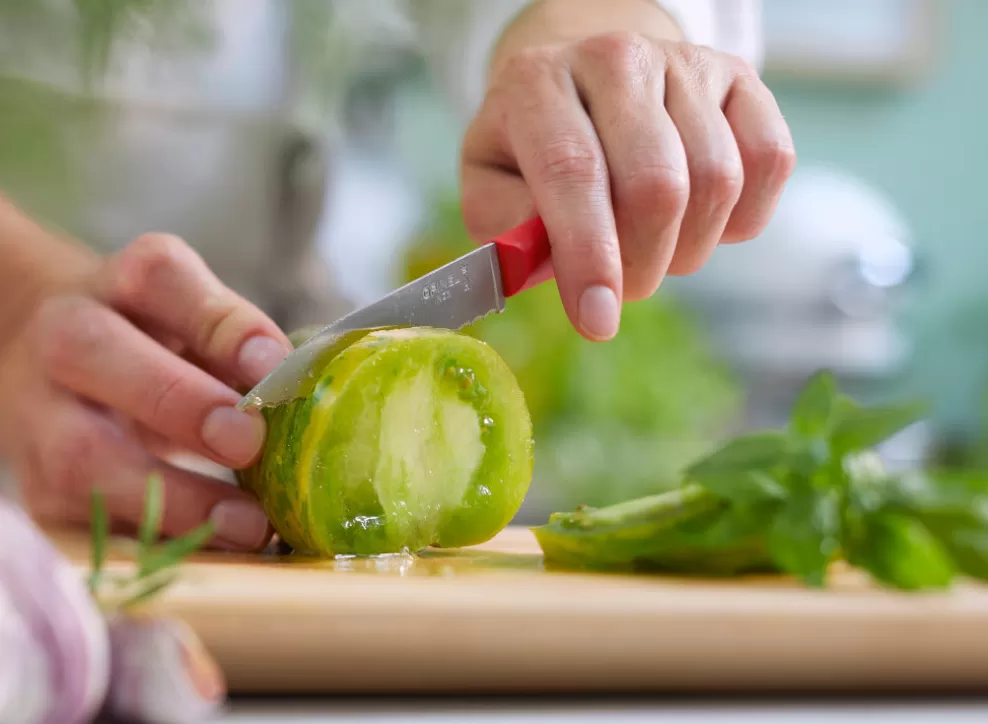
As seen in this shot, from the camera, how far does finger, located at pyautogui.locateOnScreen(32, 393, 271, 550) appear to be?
96cm

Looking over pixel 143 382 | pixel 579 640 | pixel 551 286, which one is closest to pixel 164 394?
pixel 143 382

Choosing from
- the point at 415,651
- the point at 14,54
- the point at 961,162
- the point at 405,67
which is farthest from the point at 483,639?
the point at 961,162

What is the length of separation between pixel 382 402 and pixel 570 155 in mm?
276

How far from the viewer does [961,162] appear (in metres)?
3.35

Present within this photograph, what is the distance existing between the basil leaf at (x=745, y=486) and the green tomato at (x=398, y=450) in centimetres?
26

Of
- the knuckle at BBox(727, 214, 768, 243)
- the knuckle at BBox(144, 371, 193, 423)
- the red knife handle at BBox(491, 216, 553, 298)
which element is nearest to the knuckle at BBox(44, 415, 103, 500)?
the knuckle at BBox(144, 371, 193, 423)

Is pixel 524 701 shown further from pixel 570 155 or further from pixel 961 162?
pixel 961 162

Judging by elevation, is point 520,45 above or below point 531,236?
above

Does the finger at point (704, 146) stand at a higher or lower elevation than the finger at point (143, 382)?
higher

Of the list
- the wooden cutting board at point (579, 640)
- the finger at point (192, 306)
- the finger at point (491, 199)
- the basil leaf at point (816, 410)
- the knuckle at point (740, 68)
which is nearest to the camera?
the wooden cutting board at point (579, 640)

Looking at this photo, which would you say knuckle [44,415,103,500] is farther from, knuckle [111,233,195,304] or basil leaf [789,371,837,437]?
basil leaf [789,371,837,437]

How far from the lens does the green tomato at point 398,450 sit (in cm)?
88

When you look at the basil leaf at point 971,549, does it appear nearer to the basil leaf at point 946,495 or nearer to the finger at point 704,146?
the basil leaf at point 946,495

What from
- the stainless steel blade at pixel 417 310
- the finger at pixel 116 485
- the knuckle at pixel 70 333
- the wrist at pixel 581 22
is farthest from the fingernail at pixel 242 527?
the wrist at pixel 581 22
